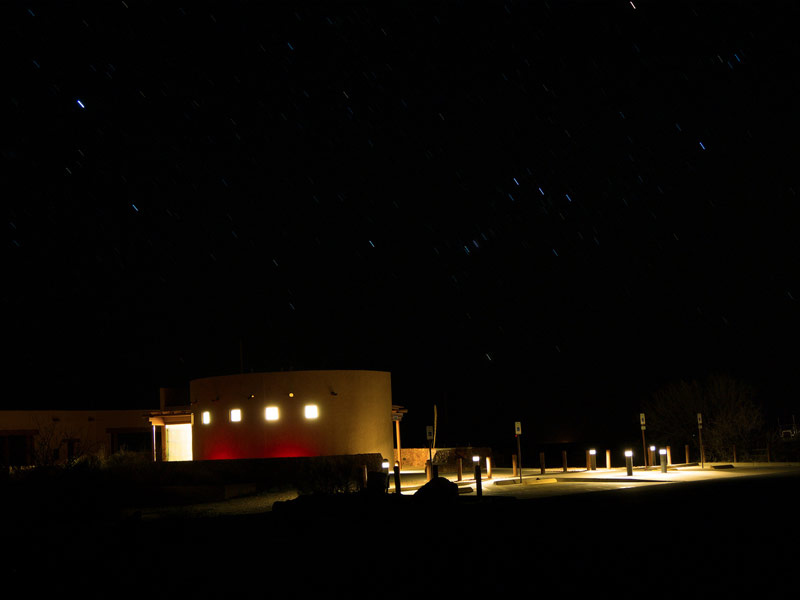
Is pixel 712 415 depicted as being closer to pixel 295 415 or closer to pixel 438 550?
pixel 295 415

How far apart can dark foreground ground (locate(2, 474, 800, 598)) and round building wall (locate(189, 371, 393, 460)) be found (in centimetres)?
1210

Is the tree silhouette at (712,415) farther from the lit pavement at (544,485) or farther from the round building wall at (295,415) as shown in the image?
the round building wall at (295,415)

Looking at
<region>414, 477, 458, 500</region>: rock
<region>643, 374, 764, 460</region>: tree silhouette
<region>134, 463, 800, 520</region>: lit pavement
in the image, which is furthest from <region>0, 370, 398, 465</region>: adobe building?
<region>643, 374, 764, 460</region>: tree silhouette

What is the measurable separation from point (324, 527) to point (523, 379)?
275 feet

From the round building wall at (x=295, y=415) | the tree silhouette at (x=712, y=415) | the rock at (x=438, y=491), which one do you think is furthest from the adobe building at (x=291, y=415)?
the tree silhouette at (x=712, y=415)

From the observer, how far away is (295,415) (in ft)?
96.0

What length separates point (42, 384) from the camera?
55.7 m

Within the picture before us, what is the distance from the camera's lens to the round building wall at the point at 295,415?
29141 mm

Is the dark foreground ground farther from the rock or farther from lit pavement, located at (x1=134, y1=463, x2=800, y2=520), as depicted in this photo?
lit pavement, located at (x1=134, y1=463, x2=800, y2=520)

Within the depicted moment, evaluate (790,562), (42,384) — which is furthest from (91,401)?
(790,562)

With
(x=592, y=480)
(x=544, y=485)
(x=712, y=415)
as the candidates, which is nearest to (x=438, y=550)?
(x=544, y=485)

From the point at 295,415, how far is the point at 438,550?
19.0 m

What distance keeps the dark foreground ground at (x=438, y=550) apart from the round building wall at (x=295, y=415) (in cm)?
1210

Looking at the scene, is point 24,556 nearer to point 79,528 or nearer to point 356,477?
point 79,528
